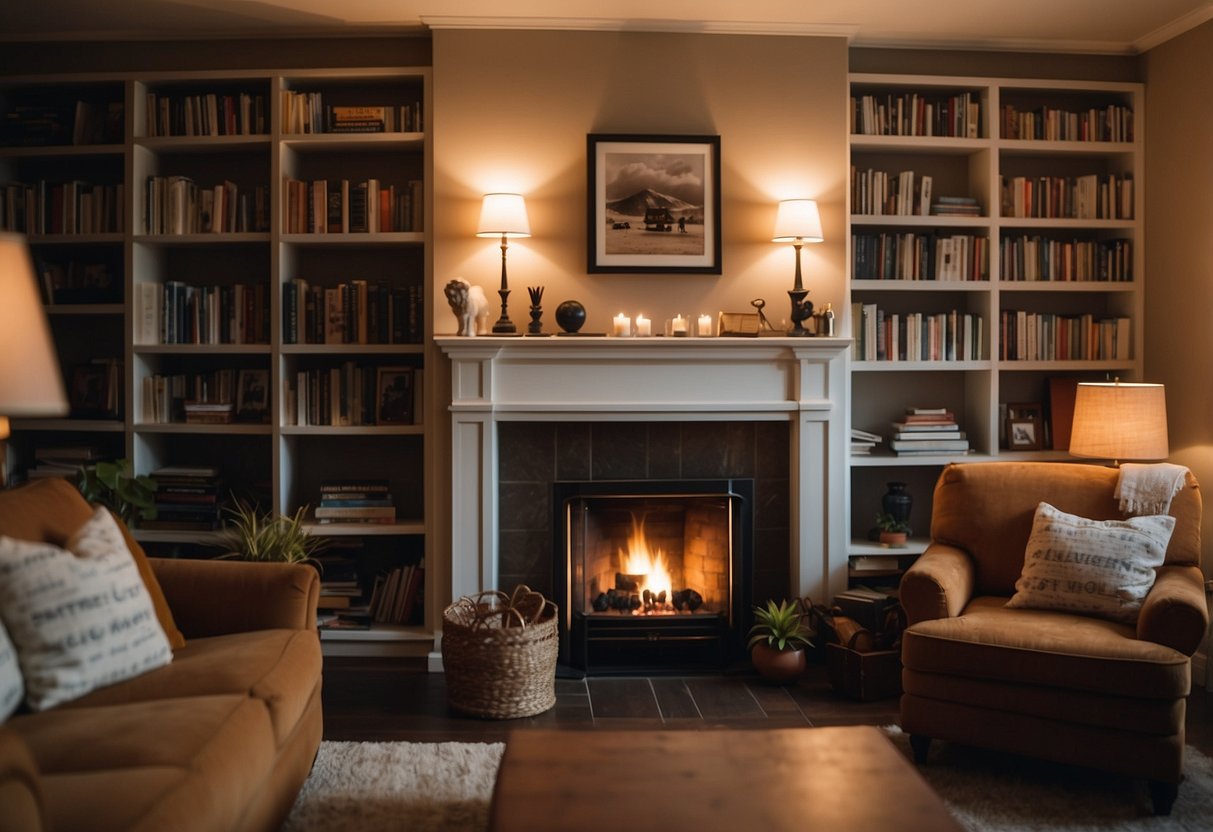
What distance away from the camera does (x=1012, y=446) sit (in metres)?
4.68

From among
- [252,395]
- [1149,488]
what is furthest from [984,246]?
[252,395]

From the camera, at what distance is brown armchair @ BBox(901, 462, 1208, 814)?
282 cm

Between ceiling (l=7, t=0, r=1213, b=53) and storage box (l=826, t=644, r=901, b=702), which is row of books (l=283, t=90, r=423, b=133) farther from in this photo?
storage box (l=826, t=644, r=901, b=702)

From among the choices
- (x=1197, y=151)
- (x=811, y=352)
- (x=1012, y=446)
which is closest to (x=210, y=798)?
(x=811, y=352)

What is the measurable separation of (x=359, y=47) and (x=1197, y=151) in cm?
360

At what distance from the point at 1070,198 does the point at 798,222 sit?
4.78 feet

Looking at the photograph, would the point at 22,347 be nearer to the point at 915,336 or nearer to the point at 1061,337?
the point at 915,336

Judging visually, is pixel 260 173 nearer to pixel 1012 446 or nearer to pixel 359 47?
pixel 359 47

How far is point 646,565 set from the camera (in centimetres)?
439

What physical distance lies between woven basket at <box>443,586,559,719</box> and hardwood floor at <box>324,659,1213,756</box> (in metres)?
0.05

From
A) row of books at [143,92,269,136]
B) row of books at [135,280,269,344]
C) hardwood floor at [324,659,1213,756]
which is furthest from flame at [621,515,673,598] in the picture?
row of books at [143,92,269,136]

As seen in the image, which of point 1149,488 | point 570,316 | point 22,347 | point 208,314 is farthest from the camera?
point 208,314

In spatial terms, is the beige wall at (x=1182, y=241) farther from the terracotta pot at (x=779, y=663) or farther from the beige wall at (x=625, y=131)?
the terracotta pot at (x=779, y=663)

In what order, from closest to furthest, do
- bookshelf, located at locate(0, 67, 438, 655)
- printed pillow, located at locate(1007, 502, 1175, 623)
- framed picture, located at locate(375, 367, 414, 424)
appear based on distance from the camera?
printed pillow, located at locate(1007, 502, 1175, 623), bookshelf, located at locate(0, 67, 438, 655), framed picture, located at locate(375, 367, 414, 424)
